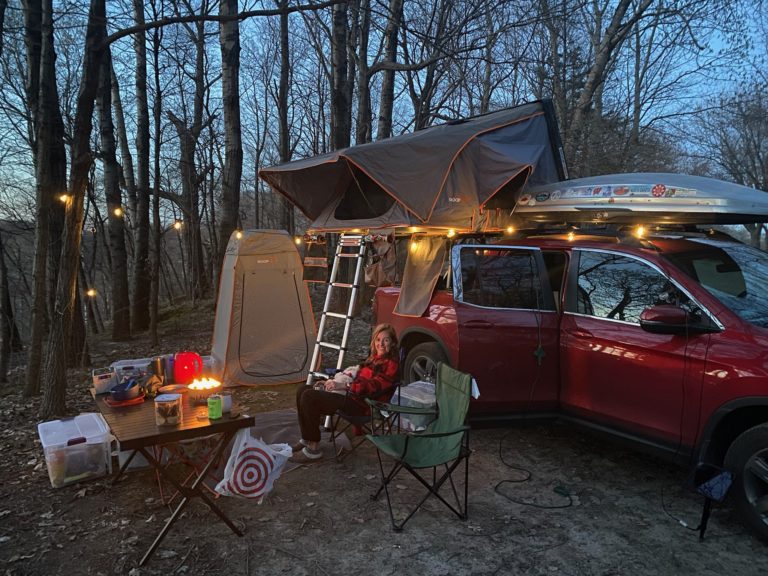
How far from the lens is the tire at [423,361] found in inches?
203

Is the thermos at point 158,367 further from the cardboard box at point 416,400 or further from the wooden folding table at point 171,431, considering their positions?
the cardboard box at point 416,400

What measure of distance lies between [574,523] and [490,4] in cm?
834

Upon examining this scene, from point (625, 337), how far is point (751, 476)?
1204 millimetres

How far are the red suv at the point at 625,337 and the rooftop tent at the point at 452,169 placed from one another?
22.2 inches

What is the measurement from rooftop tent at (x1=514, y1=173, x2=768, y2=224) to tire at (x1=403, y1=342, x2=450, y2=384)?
179 cm

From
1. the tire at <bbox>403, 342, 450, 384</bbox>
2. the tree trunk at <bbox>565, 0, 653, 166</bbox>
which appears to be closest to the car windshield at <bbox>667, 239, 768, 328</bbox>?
the tire at <bbox>403, 342, 450, 384</bbox>

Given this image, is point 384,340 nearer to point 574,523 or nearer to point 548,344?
point 548,344

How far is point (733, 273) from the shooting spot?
Result: 3883 mm

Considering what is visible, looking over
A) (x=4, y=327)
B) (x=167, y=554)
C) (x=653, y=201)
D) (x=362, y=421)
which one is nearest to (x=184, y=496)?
(x=167, y=554)

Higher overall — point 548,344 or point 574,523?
point 548,344

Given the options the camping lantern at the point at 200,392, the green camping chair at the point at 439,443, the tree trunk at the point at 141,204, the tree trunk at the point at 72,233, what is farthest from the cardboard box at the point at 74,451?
the tree trunk at the point at 141,204

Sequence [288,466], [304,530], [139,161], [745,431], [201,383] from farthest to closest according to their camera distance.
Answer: [139,161] → [288,466] → [201,383] → [304,530] → [745,431]

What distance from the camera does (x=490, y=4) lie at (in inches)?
343

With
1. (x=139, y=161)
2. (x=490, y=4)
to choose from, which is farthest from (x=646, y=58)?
(x=139, y=161)
